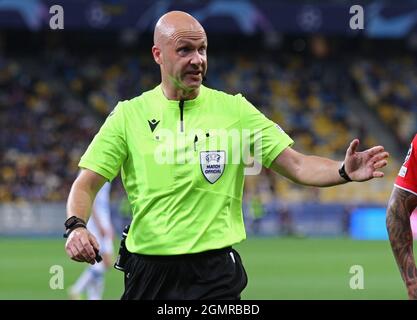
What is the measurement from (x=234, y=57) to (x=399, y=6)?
6.77 metres

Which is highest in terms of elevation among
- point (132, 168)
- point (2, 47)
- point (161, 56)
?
point (2, 47)

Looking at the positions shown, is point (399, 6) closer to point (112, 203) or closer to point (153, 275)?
point (112, 203)

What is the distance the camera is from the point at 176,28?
5.90m

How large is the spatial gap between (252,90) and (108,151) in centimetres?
3205

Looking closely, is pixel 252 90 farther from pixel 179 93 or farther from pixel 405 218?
pixel 179 93

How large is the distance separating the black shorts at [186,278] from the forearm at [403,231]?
3.77 feet

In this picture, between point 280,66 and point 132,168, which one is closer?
point 132,168

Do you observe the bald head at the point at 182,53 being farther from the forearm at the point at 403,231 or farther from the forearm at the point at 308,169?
the forearm at the point at 403,231

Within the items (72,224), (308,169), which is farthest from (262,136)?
(72,224)

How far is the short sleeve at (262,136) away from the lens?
19.5ft

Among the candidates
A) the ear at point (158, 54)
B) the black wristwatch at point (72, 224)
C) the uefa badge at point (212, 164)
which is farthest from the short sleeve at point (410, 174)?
the black wristwatch at point (72, 224)
